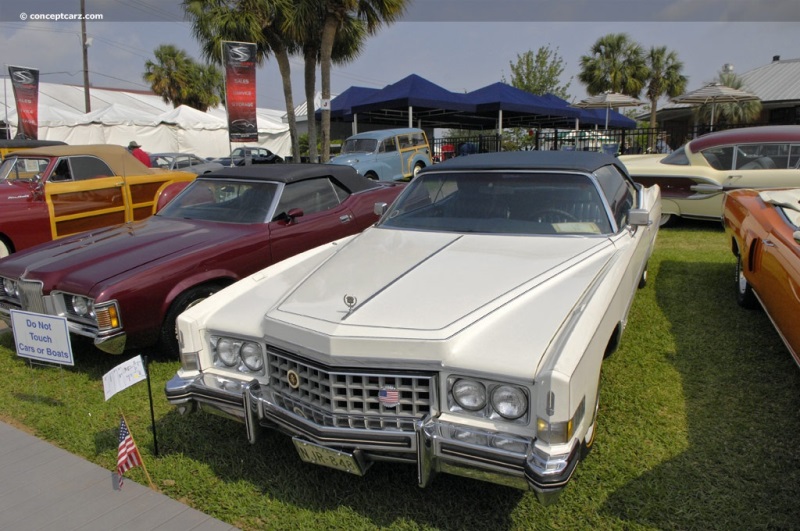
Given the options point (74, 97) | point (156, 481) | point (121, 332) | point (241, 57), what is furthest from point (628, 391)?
point (74, 97)

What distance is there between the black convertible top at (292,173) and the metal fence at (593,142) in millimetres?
13666

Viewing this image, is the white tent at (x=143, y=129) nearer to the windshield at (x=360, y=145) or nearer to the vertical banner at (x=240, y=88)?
the windshield at (x=360, y=145)

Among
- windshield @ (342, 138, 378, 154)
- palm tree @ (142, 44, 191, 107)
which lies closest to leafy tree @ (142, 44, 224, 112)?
palm tree @ (142, 44, 191, 107)

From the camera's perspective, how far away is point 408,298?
2807 millimetres

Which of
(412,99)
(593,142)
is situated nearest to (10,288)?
(412,99)

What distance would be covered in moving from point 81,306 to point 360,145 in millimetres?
12818

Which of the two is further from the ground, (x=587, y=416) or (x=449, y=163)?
(x=449, y=163)

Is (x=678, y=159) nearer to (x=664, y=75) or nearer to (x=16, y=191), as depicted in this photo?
(x=16, y=191)

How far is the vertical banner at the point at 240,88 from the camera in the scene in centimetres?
1280

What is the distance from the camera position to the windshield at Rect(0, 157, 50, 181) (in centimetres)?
788

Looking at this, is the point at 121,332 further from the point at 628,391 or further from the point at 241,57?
the point at 241,57

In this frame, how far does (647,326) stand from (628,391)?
1.30 metres

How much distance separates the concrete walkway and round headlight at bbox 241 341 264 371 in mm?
759

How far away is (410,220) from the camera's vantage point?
4172 mm
